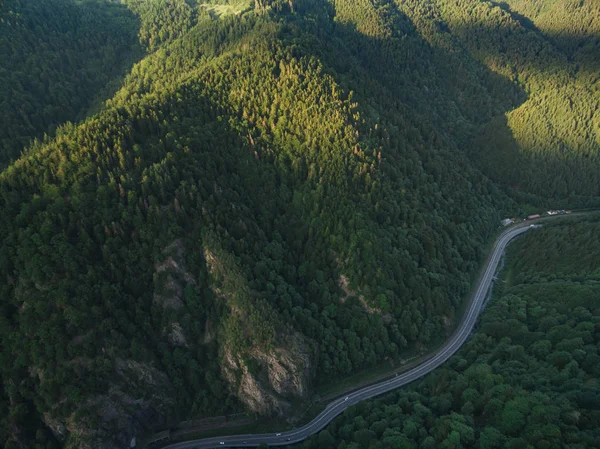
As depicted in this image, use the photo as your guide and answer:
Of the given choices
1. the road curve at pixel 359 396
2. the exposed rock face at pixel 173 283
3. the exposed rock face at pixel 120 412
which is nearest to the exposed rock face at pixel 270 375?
the road curve at pixel 359 396

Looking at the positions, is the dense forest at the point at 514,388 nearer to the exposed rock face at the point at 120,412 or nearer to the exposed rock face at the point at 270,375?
the exposed rock face at the point at 270,375

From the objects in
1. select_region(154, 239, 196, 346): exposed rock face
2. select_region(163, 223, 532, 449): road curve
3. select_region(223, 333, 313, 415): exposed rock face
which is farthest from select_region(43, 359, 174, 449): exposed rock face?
select_region(223, 333, 313, 415): exposed rock face

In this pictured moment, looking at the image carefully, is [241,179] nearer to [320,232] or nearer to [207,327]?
[320,232]

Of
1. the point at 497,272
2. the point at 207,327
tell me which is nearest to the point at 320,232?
the point at 207,327

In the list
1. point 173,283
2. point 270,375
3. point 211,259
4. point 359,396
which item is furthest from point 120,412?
point 359,396

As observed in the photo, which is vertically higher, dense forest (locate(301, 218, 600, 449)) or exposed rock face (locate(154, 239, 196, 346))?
exposed rock face (locate(154, 239, 196, 346))

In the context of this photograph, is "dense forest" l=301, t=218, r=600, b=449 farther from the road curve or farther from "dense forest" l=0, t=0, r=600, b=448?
"dense forest" l=0, t=0, r=600, b=448
